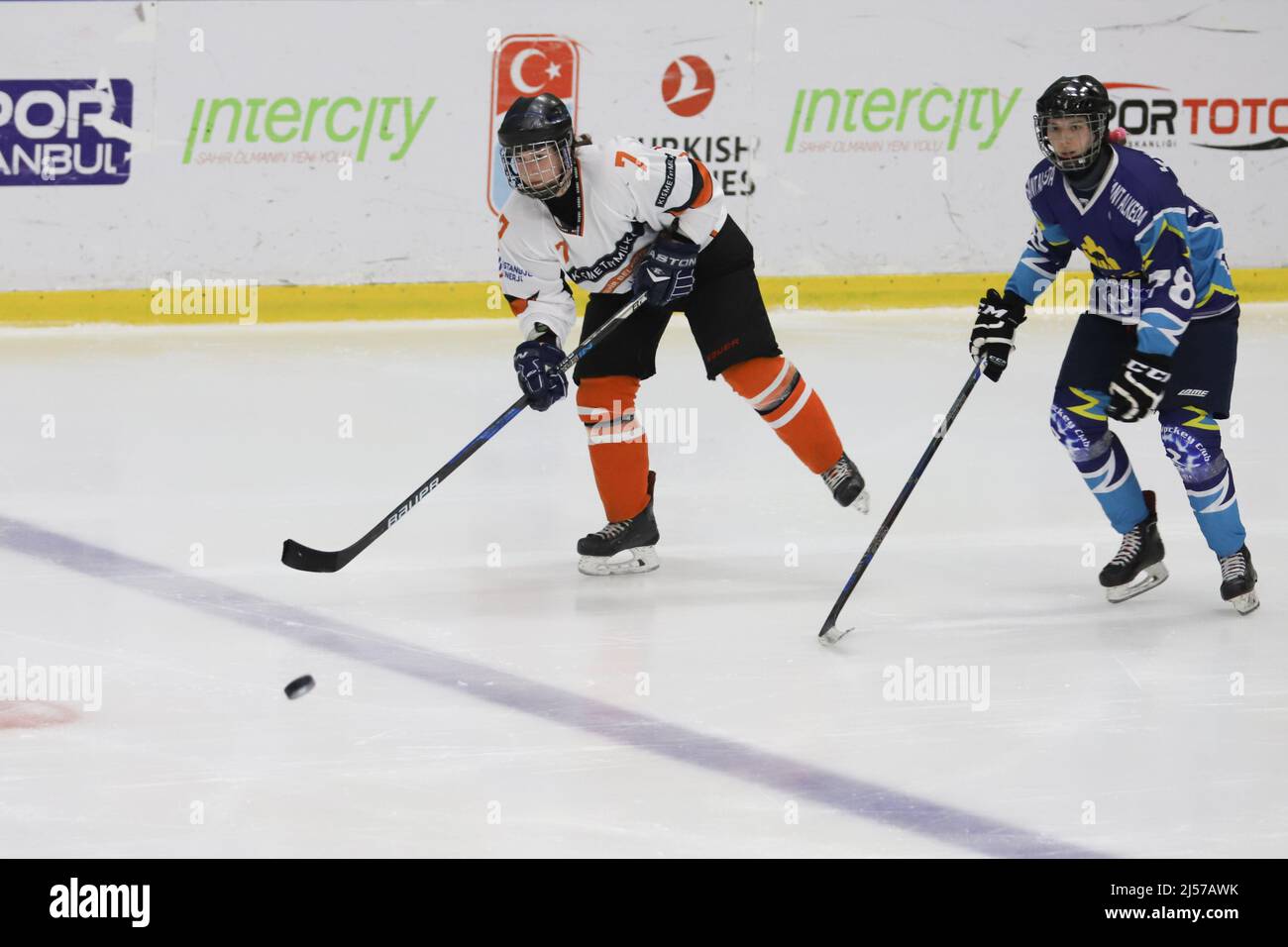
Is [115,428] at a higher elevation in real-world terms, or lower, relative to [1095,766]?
higher

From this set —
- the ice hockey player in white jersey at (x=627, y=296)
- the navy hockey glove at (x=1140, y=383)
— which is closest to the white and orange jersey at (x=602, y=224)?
the ice hockey player in white jersey at (x=627, y=296)

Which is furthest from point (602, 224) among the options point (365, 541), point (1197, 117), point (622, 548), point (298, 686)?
point (1197, 117)

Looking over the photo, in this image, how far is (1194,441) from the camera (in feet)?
12.5

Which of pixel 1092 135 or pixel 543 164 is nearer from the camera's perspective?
pixel 1092 135

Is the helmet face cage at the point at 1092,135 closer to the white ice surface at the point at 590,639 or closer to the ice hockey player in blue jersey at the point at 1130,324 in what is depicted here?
the ice hockey player in blue jersey at the point at 1130,324

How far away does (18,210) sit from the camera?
6766 mm

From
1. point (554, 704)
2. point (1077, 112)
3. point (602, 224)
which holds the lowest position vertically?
point (554, 704)

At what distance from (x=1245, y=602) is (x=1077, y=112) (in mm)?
1075

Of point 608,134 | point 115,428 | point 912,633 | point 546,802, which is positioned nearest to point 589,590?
point 912,633

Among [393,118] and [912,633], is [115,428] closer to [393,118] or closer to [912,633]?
[393,118]

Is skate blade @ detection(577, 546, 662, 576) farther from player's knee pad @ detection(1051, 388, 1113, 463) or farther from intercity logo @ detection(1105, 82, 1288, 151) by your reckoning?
intercity logo @ detection(1105, 82, 1288, 151)

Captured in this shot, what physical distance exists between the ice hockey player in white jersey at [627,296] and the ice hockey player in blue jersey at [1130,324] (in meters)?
0.52

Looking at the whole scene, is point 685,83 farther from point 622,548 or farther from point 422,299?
point 622,548

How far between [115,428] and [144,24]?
77.2 inches
